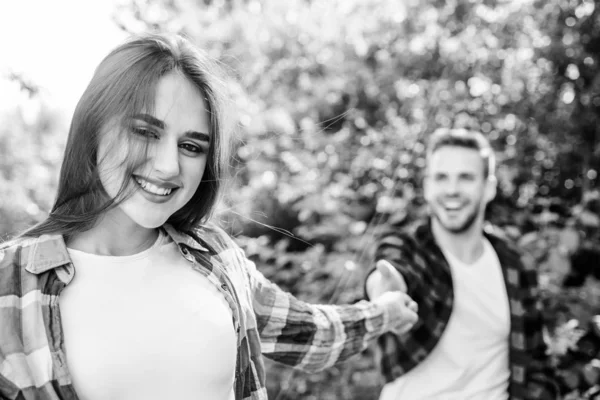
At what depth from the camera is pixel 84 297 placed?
3.70 ft

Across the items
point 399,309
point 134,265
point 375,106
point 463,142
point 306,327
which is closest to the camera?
point 134,265

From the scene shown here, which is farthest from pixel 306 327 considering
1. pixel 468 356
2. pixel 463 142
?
pixel 463 142

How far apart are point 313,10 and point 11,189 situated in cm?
222

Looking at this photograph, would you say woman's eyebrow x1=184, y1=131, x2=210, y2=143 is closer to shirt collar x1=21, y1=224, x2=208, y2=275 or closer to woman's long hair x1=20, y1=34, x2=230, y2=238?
woman's long hair x1=20, y1=34, x2=230, y2=238

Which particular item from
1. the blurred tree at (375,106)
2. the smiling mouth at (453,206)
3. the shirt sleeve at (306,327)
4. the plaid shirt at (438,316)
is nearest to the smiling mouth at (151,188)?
the shirt sleeve at (306,327)

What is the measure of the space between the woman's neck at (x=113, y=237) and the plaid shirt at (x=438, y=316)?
3.55 feet

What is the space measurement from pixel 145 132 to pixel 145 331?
368 mm

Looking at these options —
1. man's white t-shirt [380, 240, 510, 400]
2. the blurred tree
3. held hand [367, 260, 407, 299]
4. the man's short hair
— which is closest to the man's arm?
held hand [367, 260, 407, 299]

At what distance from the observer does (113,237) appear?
1248 mm

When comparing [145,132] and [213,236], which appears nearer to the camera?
[145,132]

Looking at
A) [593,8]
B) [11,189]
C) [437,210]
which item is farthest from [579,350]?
[11,189]

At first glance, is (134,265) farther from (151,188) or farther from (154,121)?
(154,121)

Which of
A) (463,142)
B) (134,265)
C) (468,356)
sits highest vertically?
(463,142)

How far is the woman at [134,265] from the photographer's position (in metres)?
1.06
